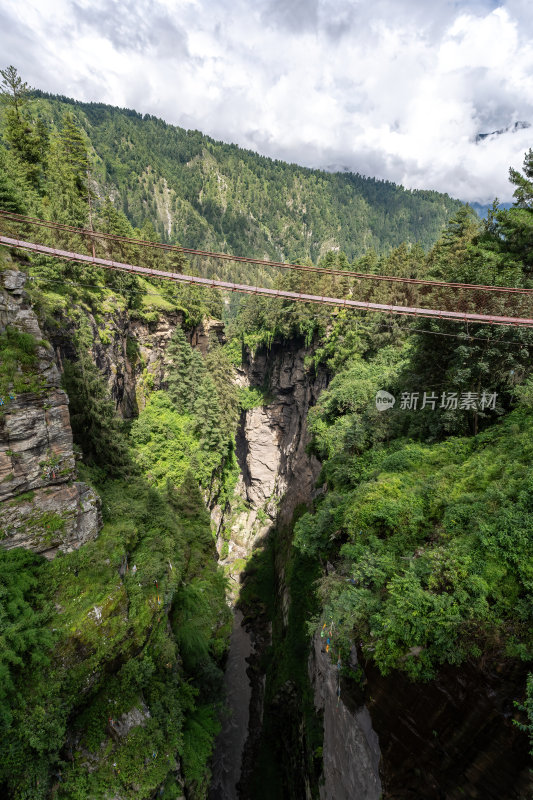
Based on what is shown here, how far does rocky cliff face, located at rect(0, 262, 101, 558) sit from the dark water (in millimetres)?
15626

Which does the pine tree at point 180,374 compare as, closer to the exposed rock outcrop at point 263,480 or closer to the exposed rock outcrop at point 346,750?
the exposed rock outcrop at point 263,480

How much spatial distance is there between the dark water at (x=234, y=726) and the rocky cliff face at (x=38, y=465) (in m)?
15.6

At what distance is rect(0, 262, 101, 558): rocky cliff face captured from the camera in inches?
508

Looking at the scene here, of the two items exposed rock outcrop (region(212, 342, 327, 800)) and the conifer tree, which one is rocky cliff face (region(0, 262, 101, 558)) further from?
the conifer tree

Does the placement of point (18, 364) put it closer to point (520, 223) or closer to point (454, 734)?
point (454, 734)

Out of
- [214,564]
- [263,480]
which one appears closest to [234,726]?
[214,564]

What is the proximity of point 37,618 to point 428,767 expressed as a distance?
467 inches

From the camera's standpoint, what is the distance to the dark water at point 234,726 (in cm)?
2190

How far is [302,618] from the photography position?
862 inches

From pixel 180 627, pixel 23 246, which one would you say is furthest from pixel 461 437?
pixel 23 246

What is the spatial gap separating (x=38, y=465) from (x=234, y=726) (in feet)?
87.5

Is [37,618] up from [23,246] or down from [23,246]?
down

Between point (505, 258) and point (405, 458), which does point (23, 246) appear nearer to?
point (405, 458)

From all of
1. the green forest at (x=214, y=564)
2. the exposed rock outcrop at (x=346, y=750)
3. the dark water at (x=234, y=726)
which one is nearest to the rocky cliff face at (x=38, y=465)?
the green forest at (x=214, y=564)
